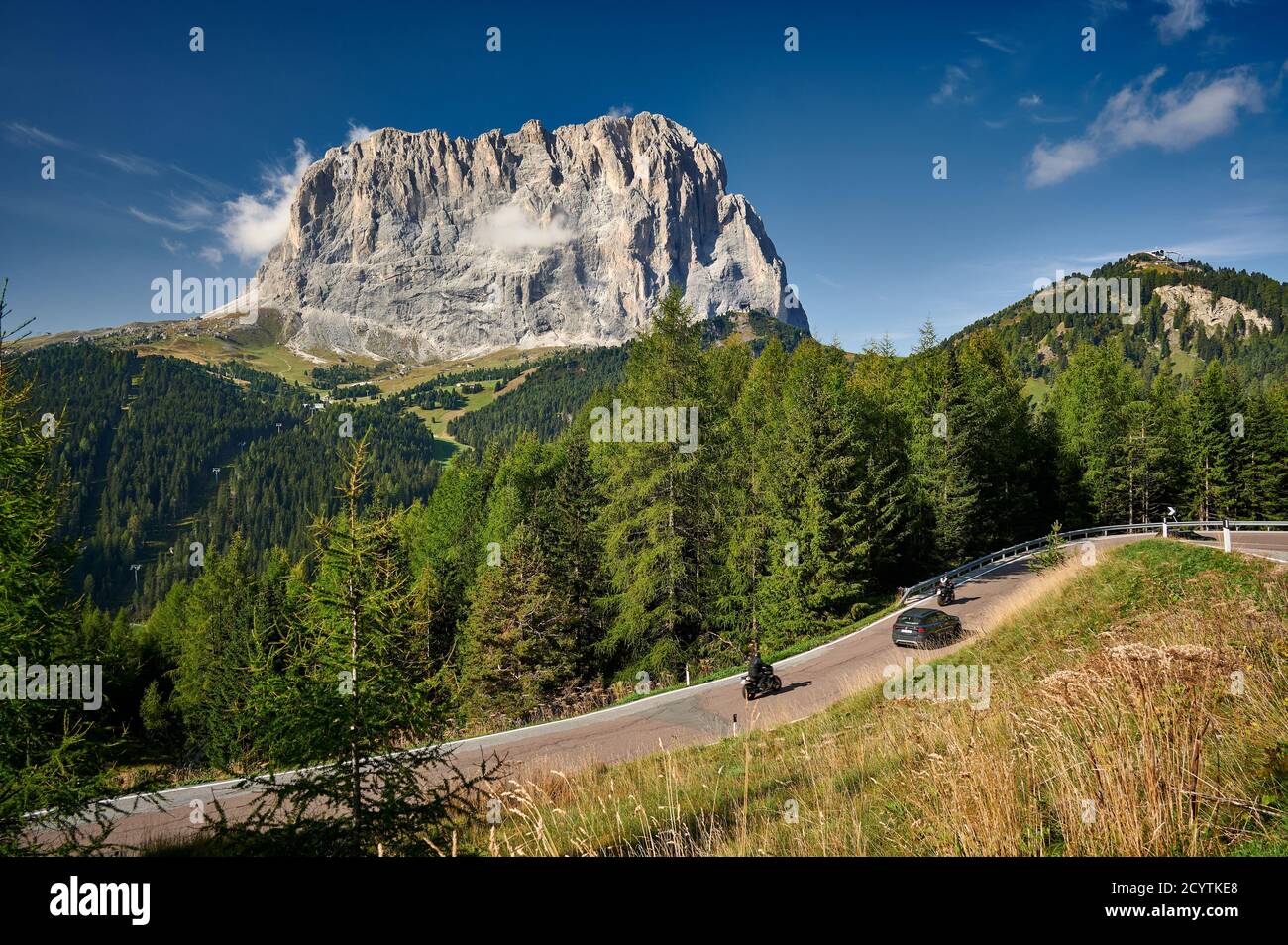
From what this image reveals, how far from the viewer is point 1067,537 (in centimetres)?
4138

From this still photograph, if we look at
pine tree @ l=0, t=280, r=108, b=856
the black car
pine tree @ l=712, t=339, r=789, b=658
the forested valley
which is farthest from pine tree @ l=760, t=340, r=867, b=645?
pine tree @ l=0, t=280, r=108, b=856

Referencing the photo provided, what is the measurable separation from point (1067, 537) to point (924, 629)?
28670 millimetres

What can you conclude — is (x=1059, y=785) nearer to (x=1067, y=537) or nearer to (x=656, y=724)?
(x=656, y=724)

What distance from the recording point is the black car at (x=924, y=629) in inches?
816

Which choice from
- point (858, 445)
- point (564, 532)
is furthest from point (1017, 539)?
point (564, 532)

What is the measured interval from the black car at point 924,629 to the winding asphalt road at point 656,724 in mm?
477

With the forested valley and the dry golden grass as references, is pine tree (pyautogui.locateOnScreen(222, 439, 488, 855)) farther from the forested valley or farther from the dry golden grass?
the dry golden grass

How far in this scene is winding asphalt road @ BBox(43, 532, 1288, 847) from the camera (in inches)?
539

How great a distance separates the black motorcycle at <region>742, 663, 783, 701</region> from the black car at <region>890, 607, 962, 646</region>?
18.1 ft

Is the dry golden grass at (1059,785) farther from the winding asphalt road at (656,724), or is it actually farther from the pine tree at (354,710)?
the winding asphalt road at (656,724)

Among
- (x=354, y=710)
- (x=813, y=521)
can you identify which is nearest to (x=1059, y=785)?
(x=354, y=710)

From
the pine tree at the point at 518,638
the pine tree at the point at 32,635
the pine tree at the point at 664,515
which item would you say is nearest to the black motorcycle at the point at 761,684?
the pine tree at the point at 664,515

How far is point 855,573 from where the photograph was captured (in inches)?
1216

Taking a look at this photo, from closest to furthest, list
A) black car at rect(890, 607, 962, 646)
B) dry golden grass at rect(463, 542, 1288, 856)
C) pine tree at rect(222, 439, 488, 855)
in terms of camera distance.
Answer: dry golden grass at rect(463, 542, 1288, 856)
pine tree at rect(222, 439, 488, 855)
black car at rect(890, 607, 962, 646)
